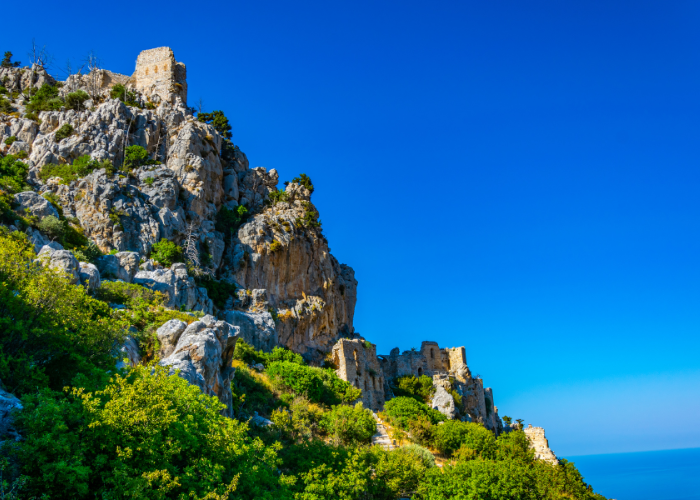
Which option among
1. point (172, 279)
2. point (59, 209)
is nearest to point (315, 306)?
point (172, 279)

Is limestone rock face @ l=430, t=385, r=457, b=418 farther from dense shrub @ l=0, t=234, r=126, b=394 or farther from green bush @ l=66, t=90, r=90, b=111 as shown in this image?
green bush @ l=66, t=90, r=90, b=111

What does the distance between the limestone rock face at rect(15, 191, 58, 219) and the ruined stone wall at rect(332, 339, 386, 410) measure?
1156 inches

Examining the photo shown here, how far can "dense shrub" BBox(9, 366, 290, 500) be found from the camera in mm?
13219

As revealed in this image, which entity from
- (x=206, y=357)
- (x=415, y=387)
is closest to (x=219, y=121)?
(x=415, y=387)

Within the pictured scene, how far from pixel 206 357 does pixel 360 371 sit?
3140 cm

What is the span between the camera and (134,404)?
15562 mm

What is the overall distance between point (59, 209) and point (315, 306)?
2912 cm

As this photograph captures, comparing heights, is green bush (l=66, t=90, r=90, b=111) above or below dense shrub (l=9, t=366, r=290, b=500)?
above

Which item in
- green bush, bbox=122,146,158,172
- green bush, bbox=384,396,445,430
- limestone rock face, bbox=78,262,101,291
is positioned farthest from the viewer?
green bush, bbox=122,146,158,172

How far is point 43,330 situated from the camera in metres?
19.3

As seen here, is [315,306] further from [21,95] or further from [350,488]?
[21,95]

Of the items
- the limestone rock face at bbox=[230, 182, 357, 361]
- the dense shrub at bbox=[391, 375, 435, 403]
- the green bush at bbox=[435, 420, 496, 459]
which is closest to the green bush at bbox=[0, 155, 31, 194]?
the limestone rock face at bbox=[230, 182, 357, 361]

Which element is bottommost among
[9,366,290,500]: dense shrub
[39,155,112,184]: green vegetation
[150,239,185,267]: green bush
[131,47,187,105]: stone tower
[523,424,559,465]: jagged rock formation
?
[9,366,290,500]: dense shrub

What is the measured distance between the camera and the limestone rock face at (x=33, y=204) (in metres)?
41.2
